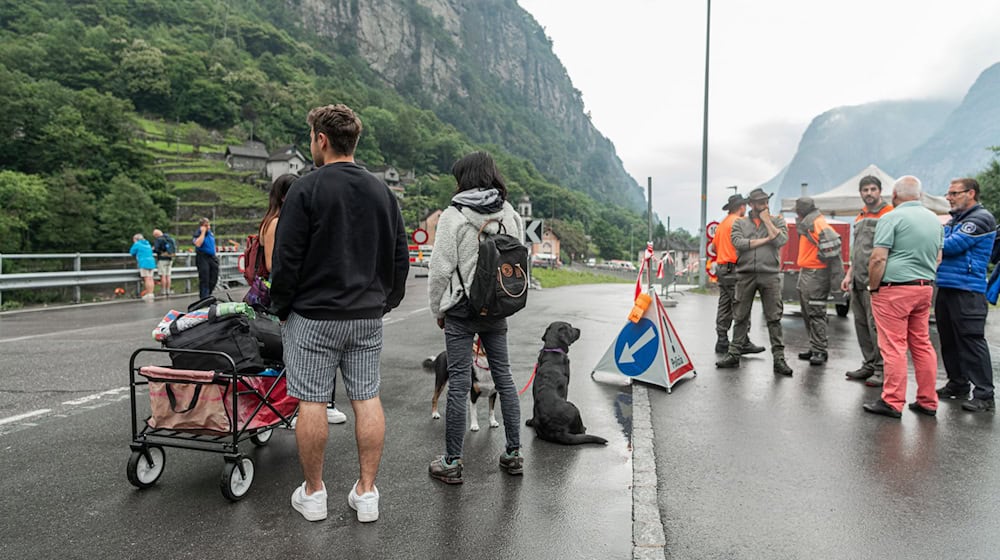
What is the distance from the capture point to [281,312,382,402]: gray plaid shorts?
3.21 m

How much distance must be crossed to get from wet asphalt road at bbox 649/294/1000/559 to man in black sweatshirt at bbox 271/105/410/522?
5.98 feet

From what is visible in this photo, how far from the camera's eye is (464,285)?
12.6 ft

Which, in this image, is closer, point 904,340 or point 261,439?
point 261,439

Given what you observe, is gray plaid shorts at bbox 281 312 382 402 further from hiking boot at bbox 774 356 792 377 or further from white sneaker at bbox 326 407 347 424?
hiking boot at bbox 774 356 792 377

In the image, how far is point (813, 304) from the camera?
8.15 m

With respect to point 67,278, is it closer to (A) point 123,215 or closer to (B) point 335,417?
(B) point 335,417

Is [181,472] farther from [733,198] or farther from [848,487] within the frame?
[733,198]

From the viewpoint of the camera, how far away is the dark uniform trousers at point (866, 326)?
7.09 m

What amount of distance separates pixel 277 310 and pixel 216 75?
151404 millimetres

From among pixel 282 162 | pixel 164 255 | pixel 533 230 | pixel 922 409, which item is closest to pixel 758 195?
pixel 922 409

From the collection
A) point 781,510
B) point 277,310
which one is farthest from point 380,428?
point 781,510

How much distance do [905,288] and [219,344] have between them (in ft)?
18.6

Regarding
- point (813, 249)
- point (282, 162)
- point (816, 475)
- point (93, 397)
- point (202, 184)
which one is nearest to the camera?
point (816, 475)

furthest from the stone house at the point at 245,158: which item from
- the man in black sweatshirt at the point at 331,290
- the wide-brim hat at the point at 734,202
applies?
the man in black sweatshirt at the point at 331,290
